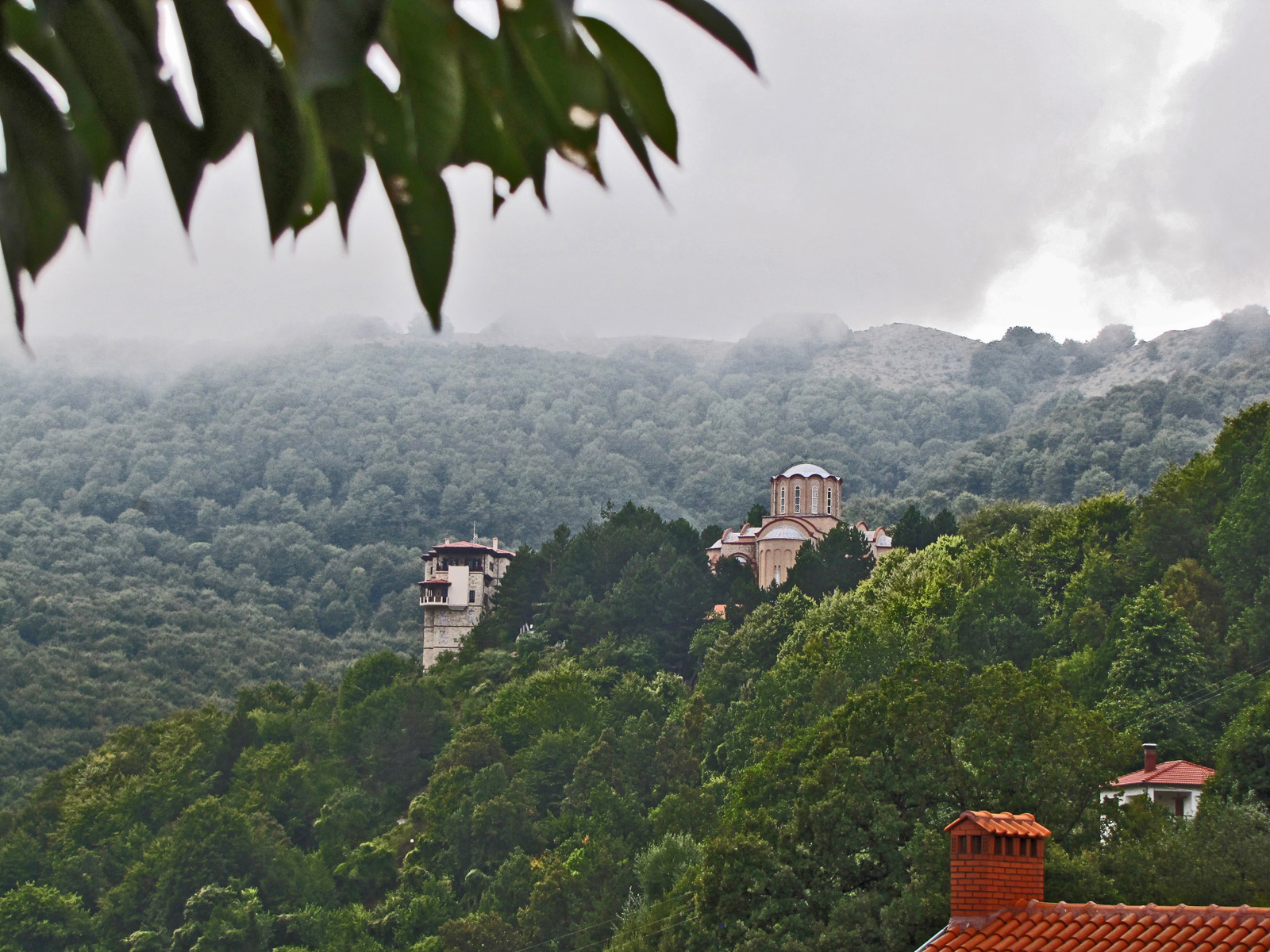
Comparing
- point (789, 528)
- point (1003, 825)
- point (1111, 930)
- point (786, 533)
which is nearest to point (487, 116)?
point (1111, 930)

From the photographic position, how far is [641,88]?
4.40 ft

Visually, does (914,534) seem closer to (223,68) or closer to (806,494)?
(806,494)

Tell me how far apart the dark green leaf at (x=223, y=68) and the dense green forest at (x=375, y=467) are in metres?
78.5

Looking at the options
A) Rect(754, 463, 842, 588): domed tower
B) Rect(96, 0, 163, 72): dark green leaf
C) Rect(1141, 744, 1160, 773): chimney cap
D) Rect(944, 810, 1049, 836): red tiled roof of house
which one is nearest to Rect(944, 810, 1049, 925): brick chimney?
Rect(944, 810, 1049, 836): red tiled roof of house

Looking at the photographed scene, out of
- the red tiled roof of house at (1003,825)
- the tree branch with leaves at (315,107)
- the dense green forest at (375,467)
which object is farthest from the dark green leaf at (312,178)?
the dense green forest at (375,467)

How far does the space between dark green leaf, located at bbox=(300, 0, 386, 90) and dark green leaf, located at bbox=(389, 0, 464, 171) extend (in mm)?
66

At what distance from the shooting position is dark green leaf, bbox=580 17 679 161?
132 cm

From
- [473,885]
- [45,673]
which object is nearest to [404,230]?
[473,885]

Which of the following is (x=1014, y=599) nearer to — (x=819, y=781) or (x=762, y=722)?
(x=762, y=722)

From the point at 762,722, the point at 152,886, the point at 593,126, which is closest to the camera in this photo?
the point at 593,126

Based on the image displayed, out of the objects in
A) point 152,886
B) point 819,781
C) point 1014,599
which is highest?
point 1014,599

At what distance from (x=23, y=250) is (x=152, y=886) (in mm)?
64574

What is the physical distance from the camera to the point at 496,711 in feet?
213

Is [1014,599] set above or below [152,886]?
above
